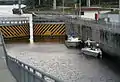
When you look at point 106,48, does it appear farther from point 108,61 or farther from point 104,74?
point 104,74

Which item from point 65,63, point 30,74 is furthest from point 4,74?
point 65,63

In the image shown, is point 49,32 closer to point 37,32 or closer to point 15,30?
point 37,32

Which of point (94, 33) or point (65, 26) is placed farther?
point (65, 26)

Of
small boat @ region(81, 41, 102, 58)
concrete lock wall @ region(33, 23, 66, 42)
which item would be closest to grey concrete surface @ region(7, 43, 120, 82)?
small boat @ region(81, 41, 102, 58)

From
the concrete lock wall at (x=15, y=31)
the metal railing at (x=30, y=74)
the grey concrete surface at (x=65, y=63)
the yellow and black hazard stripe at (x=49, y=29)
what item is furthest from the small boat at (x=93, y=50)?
the metal railing at (x=30, y=74)

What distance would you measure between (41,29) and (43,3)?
2598 inches

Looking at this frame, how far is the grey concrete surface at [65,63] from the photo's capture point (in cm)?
2719

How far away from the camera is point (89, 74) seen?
28328 millimetres

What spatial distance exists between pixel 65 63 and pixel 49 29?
1781cm

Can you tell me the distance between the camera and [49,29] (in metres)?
50.7

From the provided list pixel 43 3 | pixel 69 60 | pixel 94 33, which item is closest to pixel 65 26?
pixel 94 33

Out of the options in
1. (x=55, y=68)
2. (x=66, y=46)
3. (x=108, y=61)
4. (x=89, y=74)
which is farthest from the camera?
(x=66, y=46)

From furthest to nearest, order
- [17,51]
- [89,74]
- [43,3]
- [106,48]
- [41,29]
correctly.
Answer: [43,3], [41,29], [17,51], [106,48], [89,74]

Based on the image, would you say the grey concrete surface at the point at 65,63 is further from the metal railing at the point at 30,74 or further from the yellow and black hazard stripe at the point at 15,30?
the metal railing at the point at 30,74
